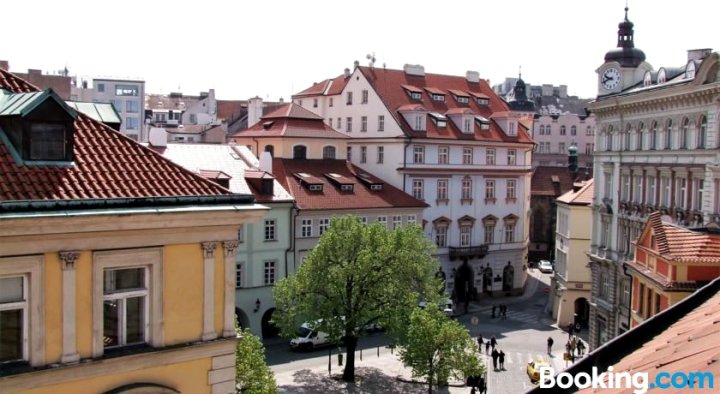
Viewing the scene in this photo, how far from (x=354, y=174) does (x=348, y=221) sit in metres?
16.9

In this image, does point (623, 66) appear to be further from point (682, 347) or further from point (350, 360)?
point (682, 347)

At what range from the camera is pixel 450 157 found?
196 ft

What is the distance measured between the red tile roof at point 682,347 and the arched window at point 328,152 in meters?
44.4

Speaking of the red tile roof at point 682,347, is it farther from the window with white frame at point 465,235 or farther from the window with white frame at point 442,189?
the window with white frame at point 465,235

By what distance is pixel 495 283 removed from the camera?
62.2m

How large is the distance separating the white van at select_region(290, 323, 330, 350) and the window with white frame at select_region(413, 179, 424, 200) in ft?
52.4

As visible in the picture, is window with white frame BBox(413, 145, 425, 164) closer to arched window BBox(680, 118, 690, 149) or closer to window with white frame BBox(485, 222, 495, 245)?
window with white frame BBox(485, 222, 495, 245)

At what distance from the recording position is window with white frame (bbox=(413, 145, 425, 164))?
5763cm

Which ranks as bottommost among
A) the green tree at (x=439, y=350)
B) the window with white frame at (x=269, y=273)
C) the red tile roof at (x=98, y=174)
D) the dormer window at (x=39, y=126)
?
the green tree at (x=439, y=350)

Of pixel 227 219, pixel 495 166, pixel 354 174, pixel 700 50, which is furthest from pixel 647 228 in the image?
pixel 495 166

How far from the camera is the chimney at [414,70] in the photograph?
6425 centimetres

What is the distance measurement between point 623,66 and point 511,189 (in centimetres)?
1991

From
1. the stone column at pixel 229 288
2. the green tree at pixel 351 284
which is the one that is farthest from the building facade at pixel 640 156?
the stone column at pixel 229 288

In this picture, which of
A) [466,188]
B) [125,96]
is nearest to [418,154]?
[466,188]
